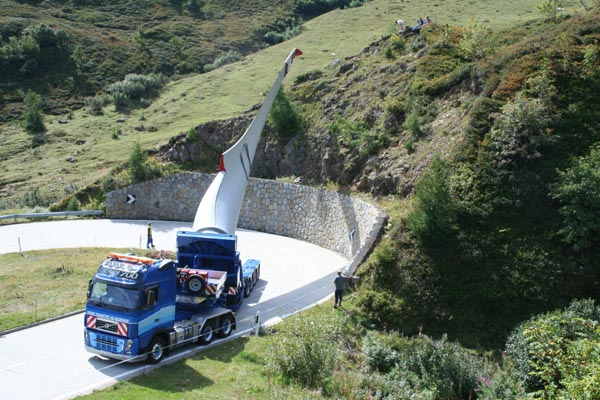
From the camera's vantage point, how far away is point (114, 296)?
43.7 feet

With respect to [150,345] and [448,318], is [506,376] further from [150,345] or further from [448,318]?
[150,345]

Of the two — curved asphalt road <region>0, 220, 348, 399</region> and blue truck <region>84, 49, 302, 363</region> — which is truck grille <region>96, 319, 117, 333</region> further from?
curved asphalt road <region>0, 220, 348, 399</region>

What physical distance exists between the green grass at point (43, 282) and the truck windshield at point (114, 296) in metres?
4.35

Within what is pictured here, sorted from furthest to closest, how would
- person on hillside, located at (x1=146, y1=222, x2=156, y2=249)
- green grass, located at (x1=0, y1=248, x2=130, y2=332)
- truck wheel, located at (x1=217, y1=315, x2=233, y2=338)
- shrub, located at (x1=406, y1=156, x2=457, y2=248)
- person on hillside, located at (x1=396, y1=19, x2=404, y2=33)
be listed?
person on hillside, located at (x1=396, y1=19, x2=404, y2=33)
person on hillside, located at (x1=146, y1=222, x2=156, y2=249)
shrub, located at (x1=406, y1=156, x2=457, y2=248)
green grass, located at (x1=0, y1=248, x2=130, y2=332)
truck wheel, located at (x1=217, y1=315, x2=233, y2=338)

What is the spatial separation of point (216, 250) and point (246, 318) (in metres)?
2.50

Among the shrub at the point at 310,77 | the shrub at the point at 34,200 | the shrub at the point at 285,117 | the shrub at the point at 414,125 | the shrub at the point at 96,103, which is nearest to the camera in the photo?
the shrub at the point at 414,125

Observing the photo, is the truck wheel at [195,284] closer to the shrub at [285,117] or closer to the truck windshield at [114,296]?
the truck windshield at [114,296]

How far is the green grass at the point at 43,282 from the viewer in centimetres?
1735

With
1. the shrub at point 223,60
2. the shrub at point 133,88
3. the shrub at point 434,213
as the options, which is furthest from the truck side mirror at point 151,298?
the shrub at point 223,60

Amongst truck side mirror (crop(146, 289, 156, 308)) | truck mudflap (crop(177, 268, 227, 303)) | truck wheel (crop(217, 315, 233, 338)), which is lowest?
truck wheel (crop(217, 315, 233, 338))

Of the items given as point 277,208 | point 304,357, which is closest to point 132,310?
point 304,357

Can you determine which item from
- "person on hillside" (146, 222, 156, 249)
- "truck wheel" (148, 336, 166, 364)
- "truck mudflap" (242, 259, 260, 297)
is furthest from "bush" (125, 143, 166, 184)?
"truck wheel" (148, 336, 166, 364)

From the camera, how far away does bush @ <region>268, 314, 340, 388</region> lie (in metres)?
12.5

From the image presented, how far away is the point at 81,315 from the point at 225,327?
16.6 ft
